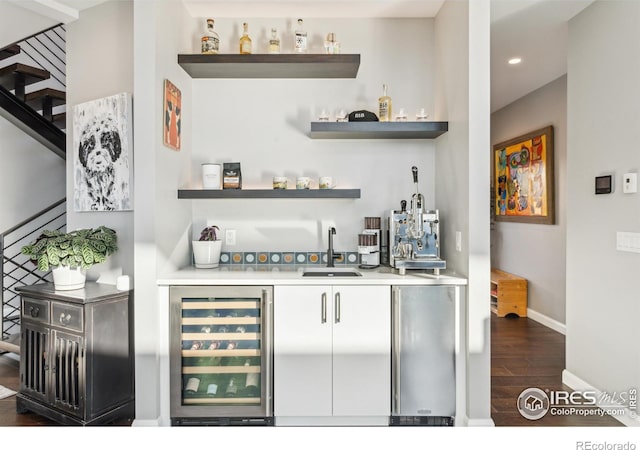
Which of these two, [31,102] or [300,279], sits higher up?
[31,102]

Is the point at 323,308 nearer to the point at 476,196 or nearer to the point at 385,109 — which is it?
the point at 476,196

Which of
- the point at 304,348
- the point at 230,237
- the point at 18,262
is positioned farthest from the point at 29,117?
the point at 304,348

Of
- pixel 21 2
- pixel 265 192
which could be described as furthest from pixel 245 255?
pixel 21 2

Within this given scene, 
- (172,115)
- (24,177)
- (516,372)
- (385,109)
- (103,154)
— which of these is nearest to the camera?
(172,115)

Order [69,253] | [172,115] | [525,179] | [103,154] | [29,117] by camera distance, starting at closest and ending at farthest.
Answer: [69,253]
[172,115]
[103,154]
[29,117]
[525,179]

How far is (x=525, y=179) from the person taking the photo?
5367 millimetres

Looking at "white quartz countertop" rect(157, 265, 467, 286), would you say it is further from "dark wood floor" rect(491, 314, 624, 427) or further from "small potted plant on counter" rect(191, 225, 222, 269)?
"dark wood floor" rect(491, 314, 624, 427)

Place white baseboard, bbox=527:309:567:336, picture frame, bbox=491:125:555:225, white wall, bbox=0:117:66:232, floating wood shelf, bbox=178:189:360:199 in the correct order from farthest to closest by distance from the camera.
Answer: picture frame, bbox=491:125:555:225 → white baseboard, bbox=527:309:567:336 → white wall, bbox=0:117:66:232 → floating wood shelf, bbox=178:189:360:199

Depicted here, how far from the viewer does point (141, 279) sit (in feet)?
8.28

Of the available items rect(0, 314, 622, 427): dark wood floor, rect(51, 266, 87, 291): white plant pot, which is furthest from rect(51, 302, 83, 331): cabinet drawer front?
rect(0, 314, 622, 427): dark wood floor

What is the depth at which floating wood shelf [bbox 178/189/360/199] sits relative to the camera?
2.88m

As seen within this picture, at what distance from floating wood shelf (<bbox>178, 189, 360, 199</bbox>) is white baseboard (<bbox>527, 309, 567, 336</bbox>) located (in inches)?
125

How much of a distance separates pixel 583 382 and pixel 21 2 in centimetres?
486

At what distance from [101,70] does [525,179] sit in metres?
4.88
